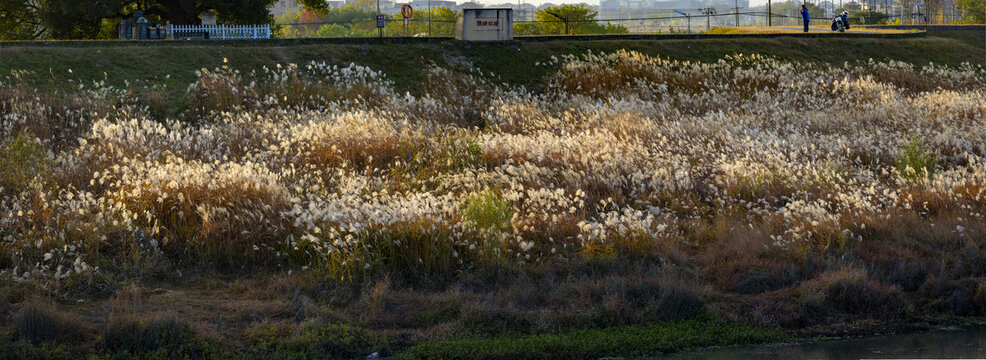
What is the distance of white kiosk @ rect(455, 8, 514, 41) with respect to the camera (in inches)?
922

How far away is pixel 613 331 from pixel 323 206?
4.15m

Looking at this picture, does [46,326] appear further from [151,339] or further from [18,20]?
[18,20]

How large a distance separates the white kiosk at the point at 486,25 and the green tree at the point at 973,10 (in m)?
41.8

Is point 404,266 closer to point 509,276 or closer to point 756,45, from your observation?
point 509,276

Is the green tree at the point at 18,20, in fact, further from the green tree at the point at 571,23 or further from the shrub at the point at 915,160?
the green tree at the point at 571,23

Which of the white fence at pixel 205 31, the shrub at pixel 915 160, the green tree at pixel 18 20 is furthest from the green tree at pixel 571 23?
the shrub at pixel 915 160

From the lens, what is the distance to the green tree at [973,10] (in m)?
53.2

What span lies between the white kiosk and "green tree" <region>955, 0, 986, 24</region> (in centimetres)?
4183

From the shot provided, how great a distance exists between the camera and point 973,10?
2156 inches

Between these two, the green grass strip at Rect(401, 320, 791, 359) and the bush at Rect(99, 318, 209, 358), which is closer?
the bush at Rect(99, 318, 209, 358)

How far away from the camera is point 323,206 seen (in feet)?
32.2

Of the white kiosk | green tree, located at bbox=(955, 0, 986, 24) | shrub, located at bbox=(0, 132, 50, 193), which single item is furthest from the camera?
green tree, located at bbox=(955, 0, 986, 24)

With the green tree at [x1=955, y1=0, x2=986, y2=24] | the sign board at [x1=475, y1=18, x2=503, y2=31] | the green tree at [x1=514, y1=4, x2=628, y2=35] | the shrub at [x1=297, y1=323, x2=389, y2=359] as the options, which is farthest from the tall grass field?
the green tree at [x1=514, y1=4, x2=628, y2=35]

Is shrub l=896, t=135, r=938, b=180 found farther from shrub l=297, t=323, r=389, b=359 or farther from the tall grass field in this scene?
shrub l=297, t=323, r=389, b=359
